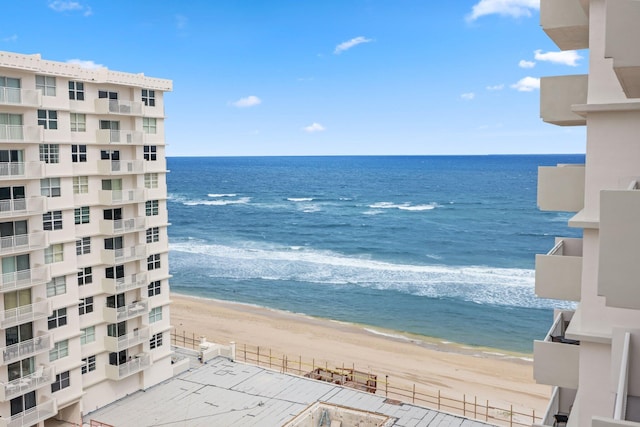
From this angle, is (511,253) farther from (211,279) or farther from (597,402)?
(597,402)

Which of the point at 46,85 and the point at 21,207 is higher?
the point at 46,85

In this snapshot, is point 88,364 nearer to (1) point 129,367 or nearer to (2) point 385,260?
(1) point 129,367

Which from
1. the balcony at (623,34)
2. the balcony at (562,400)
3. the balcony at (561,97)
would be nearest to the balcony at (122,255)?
the balcony at (562,400)

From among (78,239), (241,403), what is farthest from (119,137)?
(241,403)

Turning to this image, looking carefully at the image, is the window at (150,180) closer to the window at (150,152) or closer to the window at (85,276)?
the window at (150,152)

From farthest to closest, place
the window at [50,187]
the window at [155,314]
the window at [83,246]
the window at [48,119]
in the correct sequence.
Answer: the window at [155,314]
the window at [83,246]
the window at [50,187]
the window at [48,119]

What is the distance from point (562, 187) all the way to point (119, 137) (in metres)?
25.2

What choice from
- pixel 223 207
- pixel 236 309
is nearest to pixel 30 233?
pixel 236 309

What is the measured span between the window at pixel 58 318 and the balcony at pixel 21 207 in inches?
206

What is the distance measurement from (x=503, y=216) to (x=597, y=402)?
118505 mm

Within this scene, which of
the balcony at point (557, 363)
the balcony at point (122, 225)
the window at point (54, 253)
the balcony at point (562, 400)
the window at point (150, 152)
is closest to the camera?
the balcony at point (557, 363)

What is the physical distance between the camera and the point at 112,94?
32.9 meters

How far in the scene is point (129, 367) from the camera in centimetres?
3350

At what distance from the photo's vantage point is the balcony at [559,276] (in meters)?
13.6
